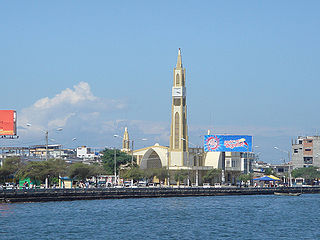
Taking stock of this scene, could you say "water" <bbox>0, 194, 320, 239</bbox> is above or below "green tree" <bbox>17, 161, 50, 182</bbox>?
below

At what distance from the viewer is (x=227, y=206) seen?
9244 centimetres

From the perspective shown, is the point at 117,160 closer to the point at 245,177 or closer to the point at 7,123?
the point at 245,177

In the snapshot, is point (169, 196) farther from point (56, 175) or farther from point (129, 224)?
point (129, 224)

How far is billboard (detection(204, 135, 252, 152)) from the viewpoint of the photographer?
144m

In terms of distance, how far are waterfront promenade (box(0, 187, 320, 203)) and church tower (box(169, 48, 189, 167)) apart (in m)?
31.7

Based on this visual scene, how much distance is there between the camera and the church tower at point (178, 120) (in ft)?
516

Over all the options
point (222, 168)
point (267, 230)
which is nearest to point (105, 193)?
point (267, 230)

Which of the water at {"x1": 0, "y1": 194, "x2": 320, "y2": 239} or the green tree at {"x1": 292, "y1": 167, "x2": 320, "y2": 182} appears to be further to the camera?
the green tree at {"x1": 292, "y1": 167, "x2": 320, "y2": 182}

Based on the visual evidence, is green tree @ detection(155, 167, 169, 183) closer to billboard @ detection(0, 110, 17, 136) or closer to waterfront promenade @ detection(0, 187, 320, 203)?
waterfront promenade @ detection(0, 187, 320, 203)

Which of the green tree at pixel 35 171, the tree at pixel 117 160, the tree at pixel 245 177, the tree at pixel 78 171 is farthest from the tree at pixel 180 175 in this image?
the green tree at pixel 35 171

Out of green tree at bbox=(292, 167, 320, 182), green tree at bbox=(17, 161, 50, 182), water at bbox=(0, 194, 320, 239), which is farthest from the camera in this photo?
green tree at bbox=(292, 167, 320, 182)

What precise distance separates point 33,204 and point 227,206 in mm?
27404

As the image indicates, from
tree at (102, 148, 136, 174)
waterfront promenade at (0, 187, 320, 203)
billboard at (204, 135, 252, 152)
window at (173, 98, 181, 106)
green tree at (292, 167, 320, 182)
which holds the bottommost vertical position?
waterfront promenade at (0, 187, 320, 203)

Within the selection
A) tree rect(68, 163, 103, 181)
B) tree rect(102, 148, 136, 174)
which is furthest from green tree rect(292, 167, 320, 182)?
tree rect(68, 163, 103, 181)
